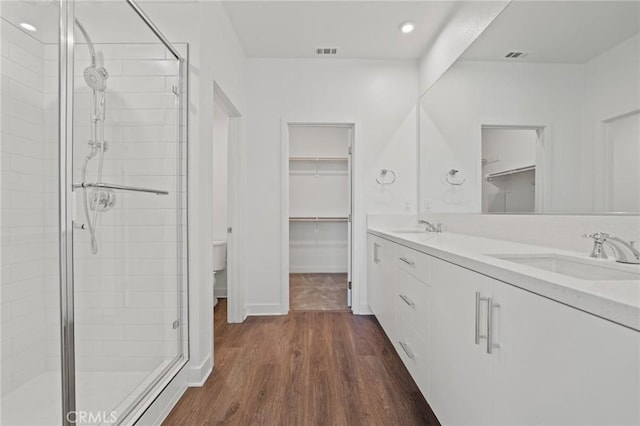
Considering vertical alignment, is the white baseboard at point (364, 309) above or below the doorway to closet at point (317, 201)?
below

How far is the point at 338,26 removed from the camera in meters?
2.52

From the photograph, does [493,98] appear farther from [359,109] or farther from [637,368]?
[637,368]

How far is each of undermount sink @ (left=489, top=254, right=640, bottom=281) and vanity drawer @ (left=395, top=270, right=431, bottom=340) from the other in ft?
1.42

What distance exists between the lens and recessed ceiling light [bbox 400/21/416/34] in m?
2.48

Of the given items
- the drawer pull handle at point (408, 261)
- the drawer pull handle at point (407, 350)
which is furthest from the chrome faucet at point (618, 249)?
the drawer pull handle at point (407, 350)

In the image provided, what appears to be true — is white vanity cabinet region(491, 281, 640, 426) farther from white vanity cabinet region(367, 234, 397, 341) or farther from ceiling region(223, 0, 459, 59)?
ceiling region(223, 0, 459, 59)

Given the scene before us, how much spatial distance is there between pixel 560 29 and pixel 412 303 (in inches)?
59.6

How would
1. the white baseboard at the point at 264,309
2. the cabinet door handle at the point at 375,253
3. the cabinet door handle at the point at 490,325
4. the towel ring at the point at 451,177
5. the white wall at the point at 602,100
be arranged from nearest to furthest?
the cabinet door handle at the point at 490,325
the white wall at the point at 602,100
the towel ring at the point at 451,177
the cabinet door handle at the point at 375,253
the white baseboard at the point at 264,309

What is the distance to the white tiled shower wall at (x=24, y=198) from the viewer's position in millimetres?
1599

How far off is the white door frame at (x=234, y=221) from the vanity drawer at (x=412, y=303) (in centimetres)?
156

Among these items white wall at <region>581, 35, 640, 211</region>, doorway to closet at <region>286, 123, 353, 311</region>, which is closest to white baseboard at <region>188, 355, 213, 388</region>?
white wall at <region>581, 35, 640, 211</region>

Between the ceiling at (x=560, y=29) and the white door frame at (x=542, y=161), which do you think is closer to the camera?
the ceiling at (x=560, y=29)

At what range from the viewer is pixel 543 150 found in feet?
5.07

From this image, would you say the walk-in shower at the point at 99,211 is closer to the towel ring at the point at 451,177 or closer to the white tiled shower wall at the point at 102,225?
the white tiled shower wall at the point at 102,225
